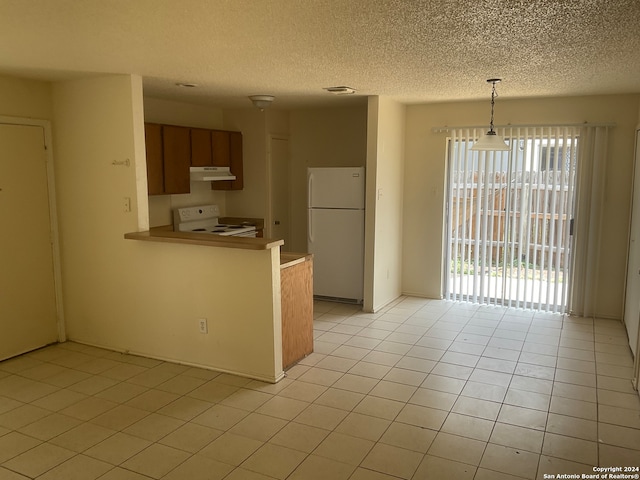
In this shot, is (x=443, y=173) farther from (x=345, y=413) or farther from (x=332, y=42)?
(x=345, y=413)

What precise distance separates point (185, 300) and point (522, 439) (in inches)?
103

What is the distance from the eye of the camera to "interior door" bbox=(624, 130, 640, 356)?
4.41 metres

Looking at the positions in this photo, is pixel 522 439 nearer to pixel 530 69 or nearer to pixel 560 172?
pixel 530 69

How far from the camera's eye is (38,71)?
3877 mm

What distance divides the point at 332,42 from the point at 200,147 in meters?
3.32

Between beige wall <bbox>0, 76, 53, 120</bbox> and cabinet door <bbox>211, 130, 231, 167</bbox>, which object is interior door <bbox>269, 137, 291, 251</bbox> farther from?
beige wall <bbox>0, 76, 53, 120</bbox>

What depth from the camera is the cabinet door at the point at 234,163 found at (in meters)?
6.46

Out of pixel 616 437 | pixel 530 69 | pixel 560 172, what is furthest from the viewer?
pixel 560 172

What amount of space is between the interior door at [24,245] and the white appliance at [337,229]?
2.82 metres

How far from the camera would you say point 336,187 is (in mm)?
5910

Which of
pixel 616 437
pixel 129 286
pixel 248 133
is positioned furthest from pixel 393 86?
pixel 616 437

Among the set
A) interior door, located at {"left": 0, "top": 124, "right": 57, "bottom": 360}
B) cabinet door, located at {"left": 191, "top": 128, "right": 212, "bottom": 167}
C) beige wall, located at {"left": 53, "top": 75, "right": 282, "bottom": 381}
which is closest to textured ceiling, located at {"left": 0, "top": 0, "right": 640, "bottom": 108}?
beige wall, located at {"left": 53, "top": 75, "right": 282, "bottom": 381}

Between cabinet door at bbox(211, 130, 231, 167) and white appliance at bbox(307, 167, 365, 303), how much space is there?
113cm

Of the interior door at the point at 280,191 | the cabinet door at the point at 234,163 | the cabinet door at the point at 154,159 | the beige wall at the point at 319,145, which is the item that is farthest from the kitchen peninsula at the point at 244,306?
the beige wall at the point at 319,145
